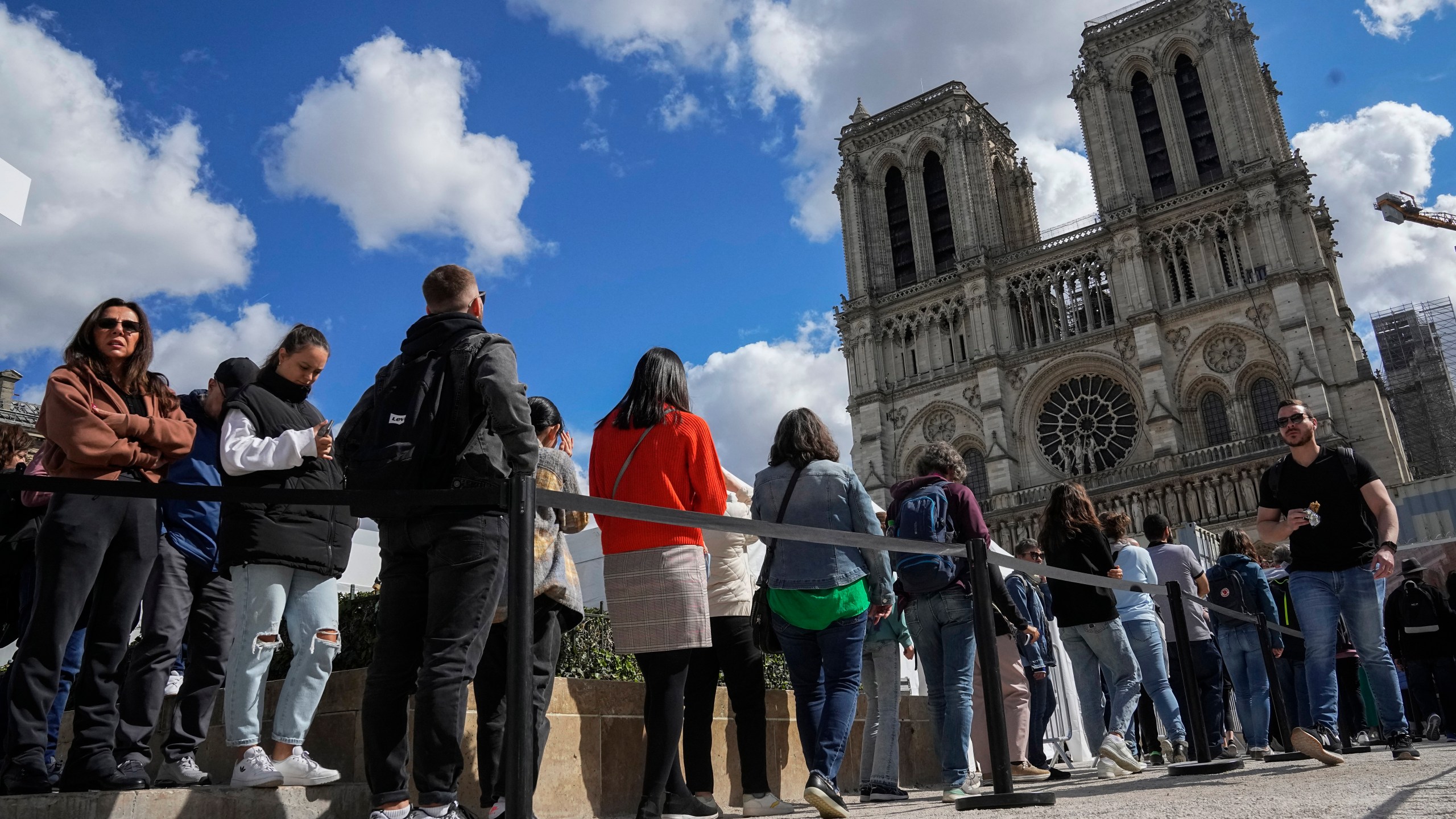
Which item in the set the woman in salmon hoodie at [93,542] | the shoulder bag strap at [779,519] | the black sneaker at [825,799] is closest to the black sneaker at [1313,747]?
the black sneaker at [825,799]

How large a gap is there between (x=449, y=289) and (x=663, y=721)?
1656 millimetres

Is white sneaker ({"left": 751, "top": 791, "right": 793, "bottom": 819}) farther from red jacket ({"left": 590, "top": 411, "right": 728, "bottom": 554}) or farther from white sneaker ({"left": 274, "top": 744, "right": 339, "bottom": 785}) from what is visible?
white sneaker ({"left": 274, "top": 744, "right": 339, "bottom": 785})

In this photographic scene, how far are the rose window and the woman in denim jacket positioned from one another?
87.1 ft

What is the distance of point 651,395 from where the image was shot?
396cm

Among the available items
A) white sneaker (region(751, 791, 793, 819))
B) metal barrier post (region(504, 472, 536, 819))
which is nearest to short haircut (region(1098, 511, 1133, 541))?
white sneaker (region(751, 791, 793, 819))

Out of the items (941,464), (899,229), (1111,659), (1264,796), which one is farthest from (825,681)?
(899,229)

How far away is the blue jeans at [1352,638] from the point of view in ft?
15.0

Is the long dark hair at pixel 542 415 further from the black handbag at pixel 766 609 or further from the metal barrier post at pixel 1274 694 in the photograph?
the metal barrier post at pixel 1274 694

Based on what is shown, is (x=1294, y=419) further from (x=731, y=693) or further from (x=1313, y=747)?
(x=731, y=693)

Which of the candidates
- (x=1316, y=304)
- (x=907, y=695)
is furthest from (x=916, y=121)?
(x=907, y=695)

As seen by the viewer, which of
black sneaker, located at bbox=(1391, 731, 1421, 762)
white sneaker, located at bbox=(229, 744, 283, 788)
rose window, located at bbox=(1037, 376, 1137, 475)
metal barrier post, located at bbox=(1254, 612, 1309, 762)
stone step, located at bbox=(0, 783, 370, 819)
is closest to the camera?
stone step, located at bbox=(0, 783, 370, 819)

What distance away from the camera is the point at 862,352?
110 feet

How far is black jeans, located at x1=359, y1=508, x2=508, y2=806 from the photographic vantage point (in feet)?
8.93

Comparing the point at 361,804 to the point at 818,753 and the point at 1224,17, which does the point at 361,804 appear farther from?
the point at 1224,17
